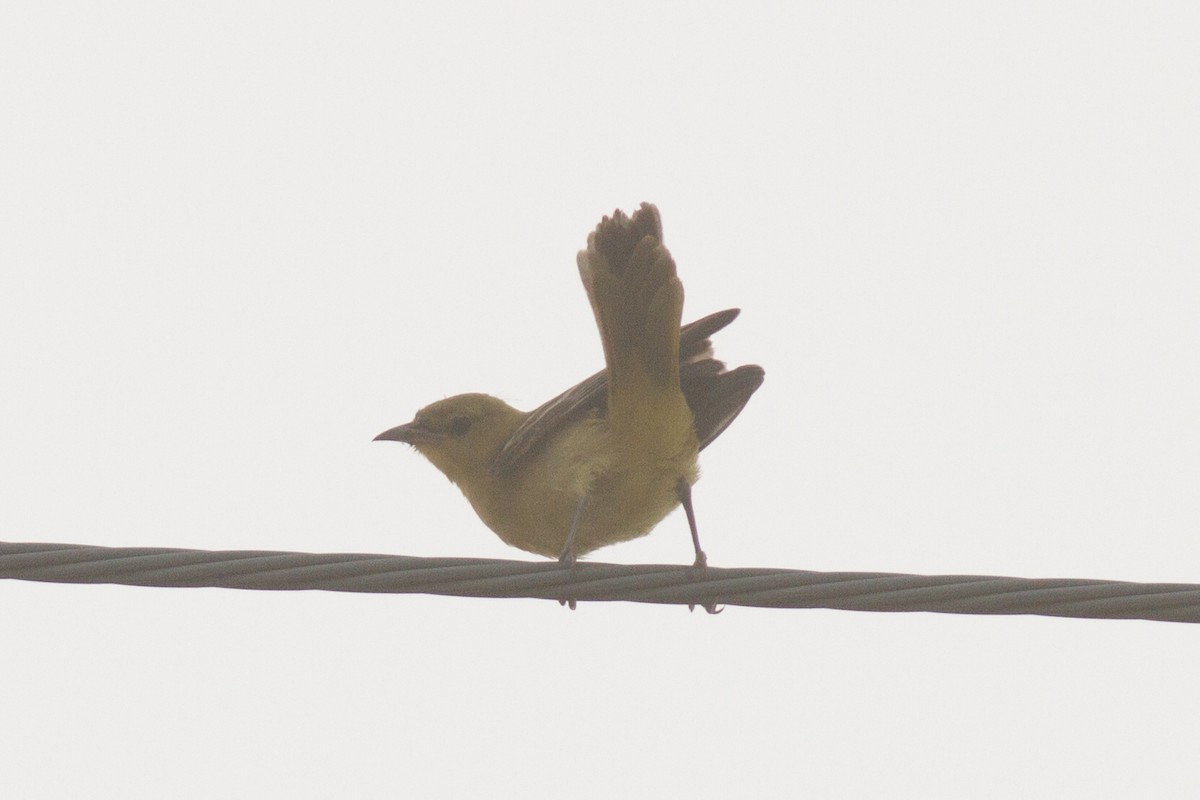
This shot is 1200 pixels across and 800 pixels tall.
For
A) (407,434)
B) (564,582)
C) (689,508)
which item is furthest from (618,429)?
(564,582)

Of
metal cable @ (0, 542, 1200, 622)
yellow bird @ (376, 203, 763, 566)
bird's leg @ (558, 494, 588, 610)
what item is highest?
yellow bird @ (376, 203, 763, 566)

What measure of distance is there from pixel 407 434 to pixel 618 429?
4.86 feet

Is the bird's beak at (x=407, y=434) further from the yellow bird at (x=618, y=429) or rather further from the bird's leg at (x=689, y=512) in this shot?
the bird's leg at (x=689, y=512)

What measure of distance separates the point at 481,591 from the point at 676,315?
2.14 m

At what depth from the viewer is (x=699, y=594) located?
509 centimetres

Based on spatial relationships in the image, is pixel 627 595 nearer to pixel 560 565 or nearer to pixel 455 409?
pixel 560 565

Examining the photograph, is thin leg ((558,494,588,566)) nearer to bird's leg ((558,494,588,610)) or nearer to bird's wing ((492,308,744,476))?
bird's leg ((558,494,588,610))

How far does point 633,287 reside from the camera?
22.1ft

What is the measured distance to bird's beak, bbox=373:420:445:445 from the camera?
26.7 ft

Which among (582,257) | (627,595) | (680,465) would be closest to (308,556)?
(627,595)

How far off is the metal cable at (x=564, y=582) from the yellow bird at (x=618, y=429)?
181 centimetres

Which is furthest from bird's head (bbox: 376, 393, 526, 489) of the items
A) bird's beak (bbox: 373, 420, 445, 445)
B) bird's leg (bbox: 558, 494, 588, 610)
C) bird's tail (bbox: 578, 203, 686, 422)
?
bird's tail (bbox: 578, 203, 686, 422)

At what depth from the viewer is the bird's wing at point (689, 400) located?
7.24m

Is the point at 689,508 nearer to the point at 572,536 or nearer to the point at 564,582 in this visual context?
the point at 572,536
